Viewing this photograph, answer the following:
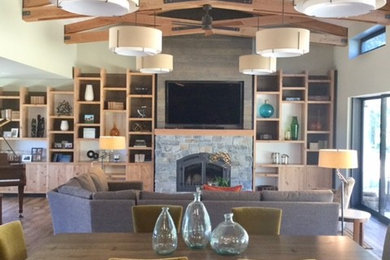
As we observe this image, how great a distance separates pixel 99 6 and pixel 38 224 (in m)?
4.72

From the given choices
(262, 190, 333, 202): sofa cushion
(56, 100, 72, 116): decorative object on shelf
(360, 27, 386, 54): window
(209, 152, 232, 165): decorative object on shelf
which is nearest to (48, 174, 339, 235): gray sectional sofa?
(262, 190, 333, 202): sofa cushion

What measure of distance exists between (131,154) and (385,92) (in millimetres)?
5359

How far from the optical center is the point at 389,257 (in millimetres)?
2912

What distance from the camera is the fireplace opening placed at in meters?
9.05

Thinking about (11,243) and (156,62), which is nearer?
(11,243)

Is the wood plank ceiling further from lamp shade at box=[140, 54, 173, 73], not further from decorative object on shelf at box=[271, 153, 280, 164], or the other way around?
decorative object on shelf at box=[271, 153, 280, 164]

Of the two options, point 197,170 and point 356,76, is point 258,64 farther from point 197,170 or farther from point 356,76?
point 197,170

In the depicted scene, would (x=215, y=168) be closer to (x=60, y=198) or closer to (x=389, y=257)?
(x=60, y=198)

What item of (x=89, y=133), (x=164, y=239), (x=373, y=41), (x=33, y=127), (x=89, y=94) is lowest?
(x=164, y=239)

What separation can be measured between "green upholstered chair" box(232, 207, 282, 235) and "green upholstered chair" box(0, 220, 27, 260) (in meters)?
1.61

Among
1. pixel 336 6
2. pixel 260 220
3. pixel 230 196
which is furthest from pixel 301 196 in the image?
pixel 336 6

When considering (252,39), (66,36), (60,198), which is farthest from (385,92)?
(66,36)

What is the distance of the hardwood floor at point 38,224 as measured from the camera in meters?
5.69

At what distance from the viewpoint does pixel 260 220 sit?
336 cm
